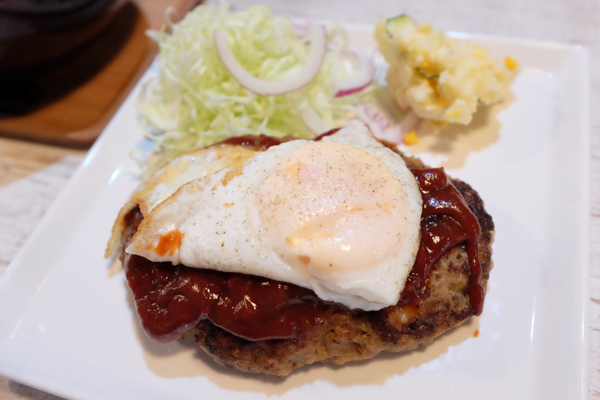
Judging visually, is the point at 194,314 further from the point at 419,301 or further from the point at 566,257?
the point at 566,257

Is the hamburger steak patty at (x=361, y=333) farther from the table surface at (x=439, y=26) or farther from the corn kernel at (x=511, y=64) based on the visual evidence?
the corn kernel at (x=511, y=64)

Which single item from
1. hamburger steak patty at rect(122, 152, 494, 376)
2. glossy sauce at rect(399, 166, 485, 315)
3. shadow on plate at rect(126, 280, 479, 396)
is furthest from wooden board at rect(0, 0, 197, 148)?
glossy sauce at rect(399, 166, 485, 315)

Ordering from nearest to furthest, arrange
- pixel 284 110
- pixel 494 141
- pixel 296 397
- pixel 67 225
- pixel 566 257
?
pixel 296 397 < pixel 566 257 < pixel 67 225 < pixel 494 141 < pixel 284 110

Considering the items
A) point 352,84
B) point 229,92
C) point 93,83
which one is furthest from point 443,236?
point 93,83

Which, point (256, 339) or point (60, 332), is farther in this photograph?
point (60, 332)

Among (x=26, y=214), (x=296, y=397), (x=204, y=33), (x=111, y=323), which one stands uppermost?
(x=204, y=33)

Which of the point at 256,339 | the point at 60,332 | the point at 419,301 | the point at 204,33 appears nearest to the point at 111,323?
the point at 60,332

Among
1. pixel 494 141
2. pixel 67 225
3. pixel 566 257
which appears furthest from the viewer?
pixel 494 141

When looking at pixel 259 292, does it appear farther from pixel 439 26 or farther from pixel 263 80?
pixel 439 26

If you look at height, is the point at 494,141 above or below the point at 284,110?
below
